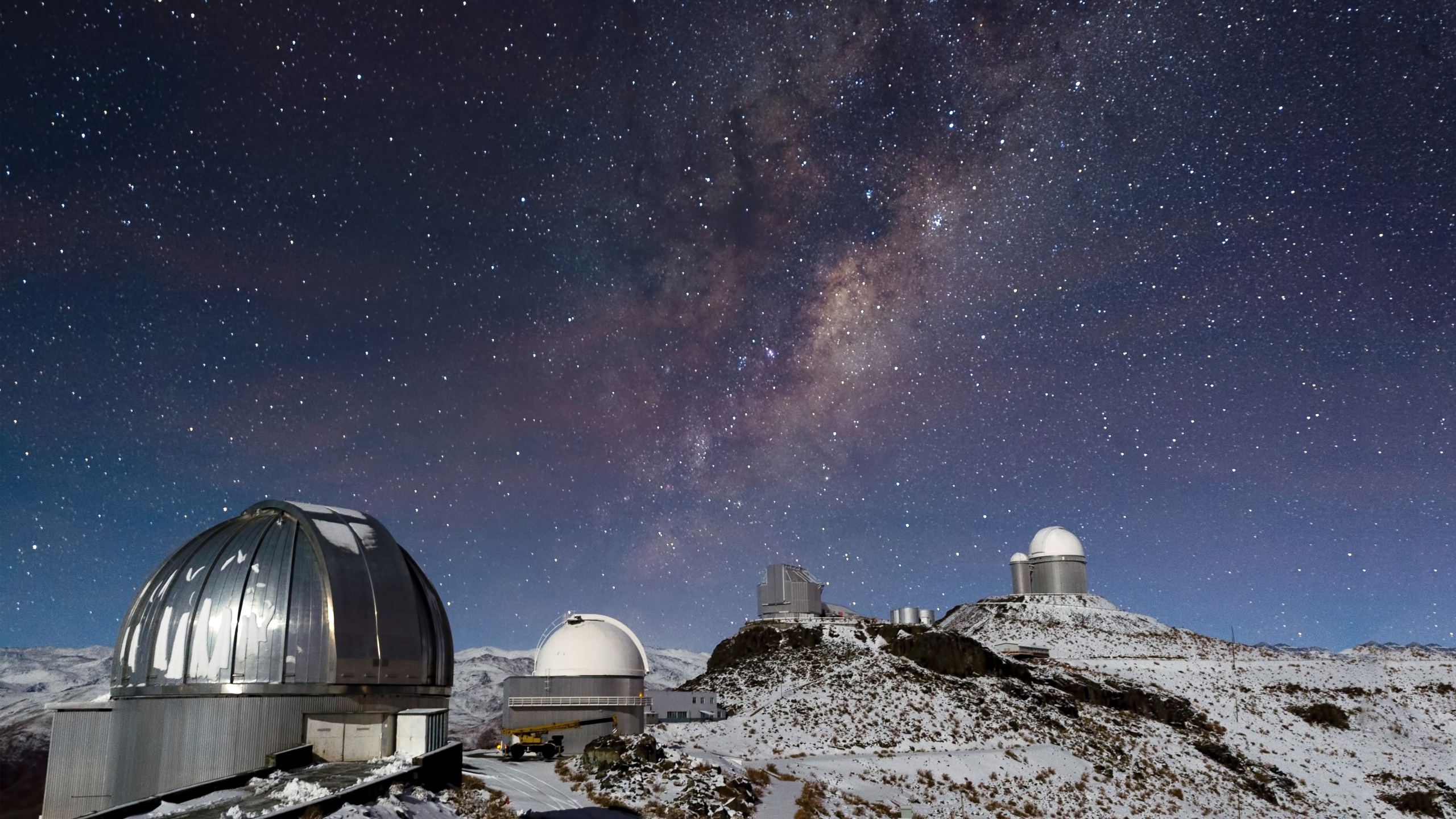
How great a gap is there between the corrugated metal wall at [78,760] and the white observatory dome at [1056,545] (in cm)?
6970

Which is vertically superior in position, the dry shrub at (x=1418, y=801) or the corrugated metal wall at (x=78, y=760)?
the corrugated metal wall at (x=78, y=760)

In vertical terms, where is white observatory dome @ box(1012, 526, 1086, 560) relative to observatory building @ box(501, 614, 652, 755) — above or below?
Result: above

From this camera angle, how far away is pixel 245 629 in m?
14.8

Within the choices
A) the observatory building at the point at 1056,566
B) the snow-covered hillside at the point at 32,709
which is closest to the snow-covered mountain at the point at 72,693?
the snow-covered hillside at the point at 32,709

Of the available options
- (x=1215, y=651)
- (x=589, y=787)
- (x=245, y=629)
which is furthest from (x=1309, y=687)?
(x=245, y=629)

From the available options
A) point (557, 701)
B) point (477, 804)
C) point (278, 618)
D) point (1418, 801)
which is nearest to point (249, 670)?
point (278, 618)

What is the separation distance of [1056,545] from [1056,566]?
5.74 ft

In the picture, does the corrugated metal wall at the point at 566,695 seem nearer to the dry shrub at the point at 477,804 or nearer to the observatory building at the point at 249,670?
the dry shrub at the point at 477,804

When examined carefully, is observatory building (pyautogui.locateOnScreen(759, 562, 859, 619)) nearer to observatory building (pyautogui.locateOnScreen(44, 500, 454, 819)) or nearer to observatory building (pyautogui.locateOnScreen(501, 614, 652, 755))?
observatory building (pyautogui.locateOnScreen(501, 614, 652, 755))

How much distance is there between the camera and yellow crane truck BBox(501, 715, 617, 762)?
104ft

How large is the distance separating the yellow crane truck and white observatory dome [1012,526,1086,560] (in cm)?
5076

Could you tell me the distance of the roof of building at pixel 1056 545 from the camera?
242 ft

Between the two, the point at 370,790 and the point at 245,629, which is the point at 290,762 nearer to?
the point at 245,629

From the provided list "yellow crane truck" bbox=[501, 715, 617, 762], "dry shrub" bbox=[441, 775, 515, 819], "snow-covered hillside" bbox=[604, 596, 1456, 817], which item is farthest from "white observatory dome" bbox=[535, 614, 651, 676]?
"dry shrub" bbox=[441, 775, 515, 819]
